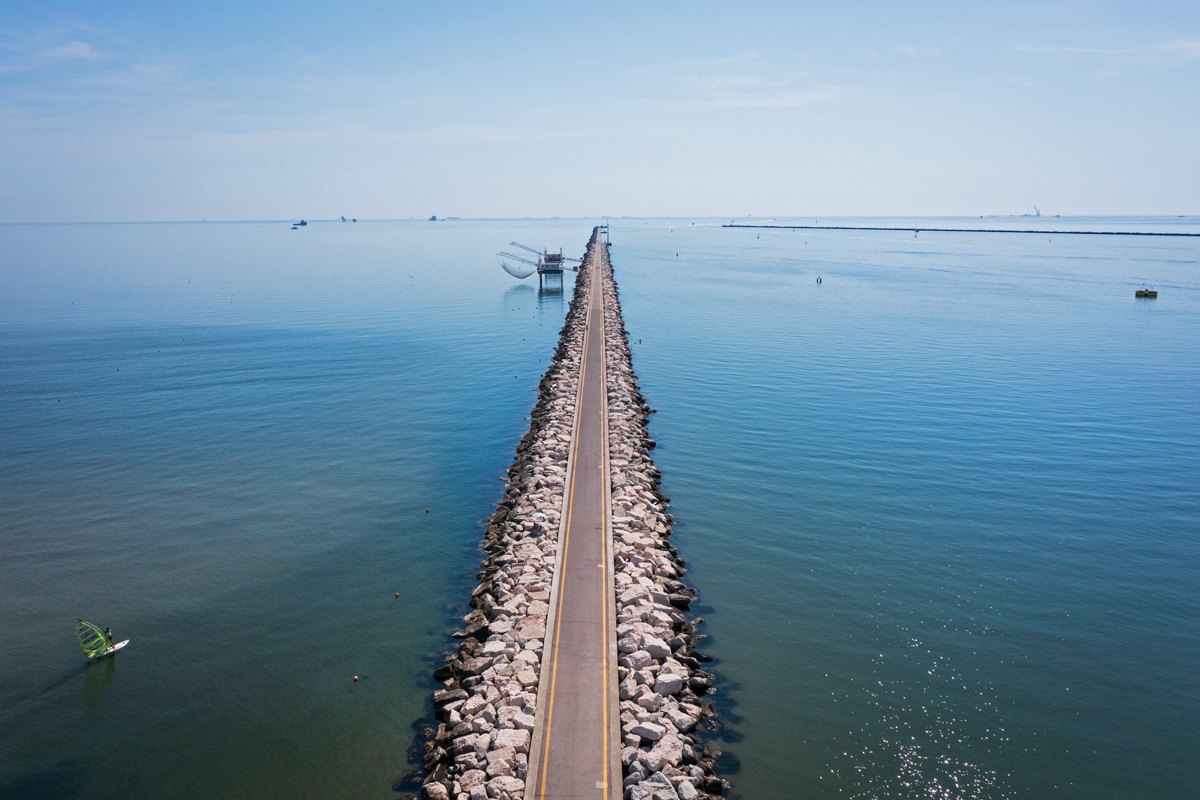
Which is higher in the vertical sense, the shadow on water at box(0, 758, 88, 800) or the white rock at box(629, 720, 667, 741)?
the white rock at box(629, 720, 667, 741)

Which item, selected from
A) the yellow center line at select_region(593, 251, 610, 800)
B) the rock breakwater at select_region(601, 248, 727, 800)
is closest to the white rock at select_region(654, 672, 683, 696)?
the rock breakwater at select_region(601, 248, 727, 800)

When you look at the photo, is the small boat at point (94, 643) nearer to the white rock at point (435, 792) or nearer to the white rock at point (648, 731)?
the white rock at point (435, 792)

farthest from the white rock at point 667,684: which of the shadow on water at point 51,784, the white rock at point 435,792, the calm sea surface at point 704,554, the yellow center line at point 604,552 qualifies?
the shadow on water at point 51,784

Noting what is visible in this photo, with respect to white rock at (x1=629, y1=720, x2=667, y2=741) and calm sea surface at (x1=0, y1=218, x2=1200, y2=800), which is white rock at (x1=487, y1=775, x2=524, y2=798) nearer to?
white rock at (x1=629, y1=720, x2=667, y2=741)

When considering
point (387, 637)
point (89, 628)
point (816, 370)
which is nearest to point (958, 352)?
point (816, 370)

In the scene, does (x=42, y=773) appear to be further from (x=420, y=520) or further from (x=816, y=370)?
(x=816, y=370)

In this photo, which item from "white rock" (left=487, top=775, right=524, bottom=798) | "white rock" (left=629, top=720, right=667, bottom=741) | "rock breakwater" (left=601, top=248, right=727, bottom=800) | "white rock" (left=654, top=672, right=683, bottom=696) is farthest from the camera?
"white rock" (left=654, top=672, right=683, bottom=696)

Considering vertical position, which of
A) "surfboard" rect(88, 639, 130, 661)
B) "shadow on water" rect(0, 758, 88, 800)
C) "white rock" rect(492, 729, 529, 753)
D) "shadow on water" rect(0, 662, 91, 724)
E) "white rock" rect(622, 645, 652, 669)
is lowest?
"shadow on water" rect(0, 758, 88, 800)
